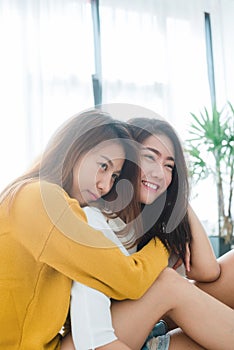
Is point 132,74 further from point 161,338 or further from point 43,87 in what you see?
point 161,338

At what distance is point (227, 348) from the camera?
Answer: 48.1 inches

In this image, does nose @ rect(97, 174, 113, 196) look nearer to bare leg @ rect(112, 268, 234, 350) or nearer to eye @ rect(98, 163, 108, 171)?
eye @ rect(98, 163, 108, 171)

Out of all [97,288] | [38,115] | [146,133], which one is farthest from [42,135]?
[97,288]

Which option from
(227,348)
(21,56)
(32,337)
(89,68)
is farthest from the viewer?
(89,68)

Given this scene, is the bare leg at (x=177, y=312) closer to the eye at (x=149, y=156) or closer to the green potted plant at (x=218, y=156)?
the eye at (x=149, y=156)

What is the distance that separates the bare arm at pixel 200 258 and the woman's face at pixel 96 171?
363 millimetres

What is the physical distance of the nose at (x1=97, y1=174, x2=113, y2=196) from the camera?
130 centimetres

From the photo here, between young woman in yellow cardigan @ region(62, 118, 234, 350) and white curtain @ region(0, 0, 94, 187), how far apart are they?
159cm

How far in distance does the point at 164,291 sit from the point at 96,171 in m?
0.34

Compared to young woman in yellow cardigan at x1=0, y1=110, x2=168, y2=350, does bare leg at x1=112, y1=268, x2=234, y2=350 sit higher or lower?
lower

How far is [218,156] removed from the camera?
129 inches

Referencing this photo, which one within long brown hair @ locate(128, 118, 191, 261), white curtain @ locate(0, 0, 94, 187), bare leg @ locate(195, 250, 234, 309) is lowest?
bare leg @ locate(195, 250, 234, 309)

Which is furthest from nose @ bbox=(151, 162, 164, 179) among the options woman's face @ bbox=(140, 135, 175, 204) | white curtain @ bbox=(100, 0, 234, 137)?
white curtain @ bbox=(100, 0, 234, 137)

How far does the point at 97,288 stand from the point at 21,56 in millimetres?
2212
